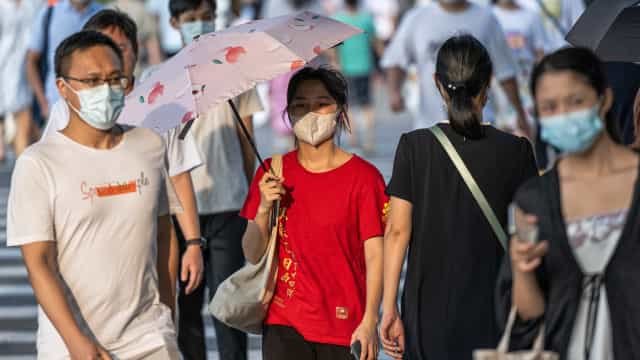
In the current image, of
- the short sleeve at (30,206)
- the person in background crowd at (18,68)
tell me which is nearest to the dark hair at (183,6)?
the short sleeve at (30,206)

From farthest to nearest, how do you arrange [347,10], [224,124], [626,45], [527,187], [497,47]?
1. [347,10]
2. [497,47]
3. [224,124]
4. [626,45]
5. [527,187]

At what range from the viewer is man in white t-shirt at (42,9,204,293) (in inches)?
279

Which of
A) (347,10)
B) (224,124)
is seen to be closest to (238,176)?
(224,124)

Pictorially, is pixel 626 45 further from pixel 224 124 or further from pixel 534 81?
pixel 534 81

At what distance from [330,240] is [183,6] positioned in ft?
7.14

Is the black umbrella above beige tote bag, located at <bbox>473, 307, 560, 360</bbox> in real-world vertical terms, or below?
above

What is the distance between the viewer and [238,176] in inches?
324

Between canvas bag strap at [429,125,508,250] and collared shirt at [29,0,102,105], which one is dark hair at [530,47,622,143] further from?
collared shirt at [29,0,102,105]

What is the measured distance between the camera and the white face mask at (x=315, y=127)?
6.39 meters

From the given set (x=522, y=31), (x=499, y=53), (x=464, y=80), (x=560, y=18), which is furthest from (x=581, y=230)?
(x=560, y=18)

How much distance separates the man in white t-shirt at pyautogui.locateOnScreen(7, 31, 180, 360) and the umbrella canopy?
1.89 feet

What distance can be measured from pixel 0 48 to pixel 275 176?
10944 mm

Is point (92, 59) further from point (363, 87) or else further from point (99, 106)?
point (363, 87)

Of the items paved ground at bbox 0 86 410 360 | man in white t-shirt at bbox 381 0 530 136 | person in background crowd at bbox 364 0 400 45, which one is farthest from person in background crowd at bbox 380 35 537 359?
person in background crowd at bbox 364 0 400 45
